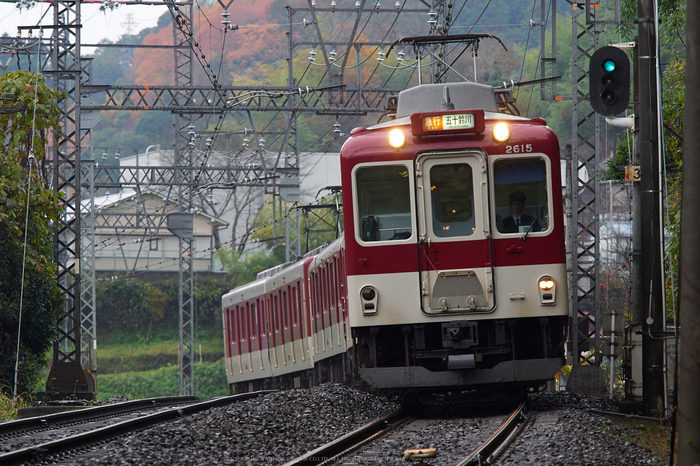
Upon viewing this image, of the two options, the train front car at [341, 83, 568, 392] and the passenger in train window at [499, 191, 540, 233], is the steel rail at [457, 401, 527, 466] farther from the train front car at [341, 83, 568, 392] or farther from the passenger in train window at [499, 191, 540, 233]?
the passenger in train window at [499, 191, 540, 233]

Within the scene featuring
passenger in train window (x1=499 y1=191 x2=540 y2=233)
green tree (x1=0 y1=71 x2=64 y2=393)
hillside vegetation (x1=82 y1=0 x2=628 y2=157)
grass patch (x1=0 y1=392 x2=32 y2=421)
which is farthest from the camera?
hillside vegetation (x1=82 y1=0 x2=628 y2=157)

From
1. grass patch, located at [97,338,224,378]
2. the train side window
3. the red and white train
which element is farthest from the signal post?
grass patch, located at [97,338,224,378]

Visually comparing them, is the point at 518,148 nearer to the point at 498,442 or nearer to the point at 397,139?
the point at 397,139

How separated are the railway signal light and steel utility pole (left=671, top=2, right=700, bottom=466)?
450 centimetres

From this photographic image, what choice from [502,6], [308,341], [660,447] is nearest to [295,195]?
[308,341]

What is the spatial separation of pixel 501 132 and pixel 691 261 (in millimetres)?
4602

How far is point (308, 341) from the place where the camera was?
18516 millimetres

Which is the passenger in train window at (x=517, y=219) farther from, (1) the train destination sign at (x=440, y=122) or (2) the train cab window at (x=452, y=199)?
(1) the train destination sign at (x=440, y=122)

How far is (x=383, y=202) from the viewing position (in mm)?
10031

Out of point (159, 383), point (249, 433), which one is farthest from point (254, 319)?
point (159, 383)

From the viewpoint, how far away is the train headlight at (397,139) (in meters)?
9.92

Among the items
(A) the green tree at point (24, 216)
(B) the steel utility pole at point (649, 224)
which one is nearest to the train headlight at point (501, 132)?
(B) the steel utility pole at point (649, 224)

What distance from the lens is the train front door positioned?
975 cm

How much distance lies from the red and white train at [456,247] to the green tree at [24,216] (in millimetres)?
9261
